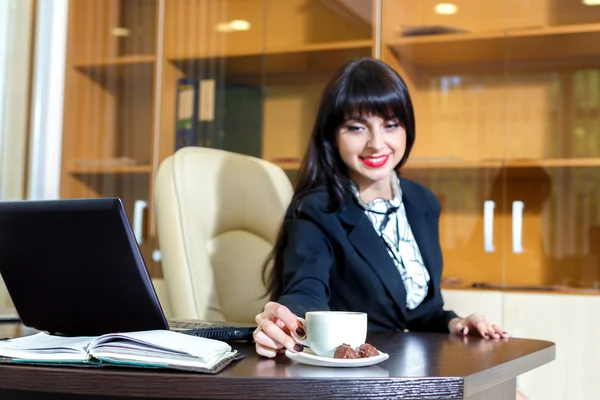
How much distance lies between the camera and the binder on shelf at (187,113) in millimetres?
3424

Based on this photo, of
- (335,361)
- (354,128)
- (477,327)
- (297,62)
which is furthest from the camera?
(297,62)

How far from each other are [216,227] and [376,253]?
55cm

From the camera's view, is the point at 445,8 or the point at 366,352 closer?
the point at 366,352

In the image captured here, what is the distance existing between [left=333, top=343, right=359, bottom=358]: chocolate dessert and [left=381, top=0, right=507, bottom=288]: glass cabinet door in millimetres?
2062

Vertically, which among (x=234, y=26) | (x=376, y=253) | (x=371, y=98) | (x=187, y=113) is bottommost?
(x=376, y=253)

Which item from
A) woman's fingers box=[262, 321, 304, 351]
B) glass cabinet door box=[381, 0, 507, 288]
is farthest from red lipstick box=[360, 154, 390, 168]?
glass cabinet door box=[381, 0, 507, 288]

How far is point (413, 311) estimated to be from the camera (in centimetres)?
177

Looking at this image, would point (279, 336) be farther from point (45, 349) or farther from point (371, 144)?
point (371, 144)

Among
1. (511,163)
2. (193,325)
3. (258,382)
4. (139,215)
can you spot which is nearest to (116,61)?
(139,215)

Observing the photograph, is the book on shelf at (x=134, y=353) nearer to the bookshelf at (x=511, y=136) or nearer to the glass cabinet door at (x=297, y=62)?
the bookshelf at (x=511, y=136)

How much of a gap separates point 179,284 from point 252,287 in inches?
11.2

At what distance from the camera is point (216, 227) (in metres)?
2.09

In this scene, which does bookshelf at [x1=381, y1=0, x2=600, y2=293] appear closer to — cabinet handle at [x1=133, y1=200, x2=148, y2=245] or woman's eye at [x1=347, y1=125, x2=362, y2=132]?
cabinet handle at [x1=133, y1=200, x2=148, y2=245]

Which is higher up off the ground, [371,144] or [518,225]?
[371,144]
